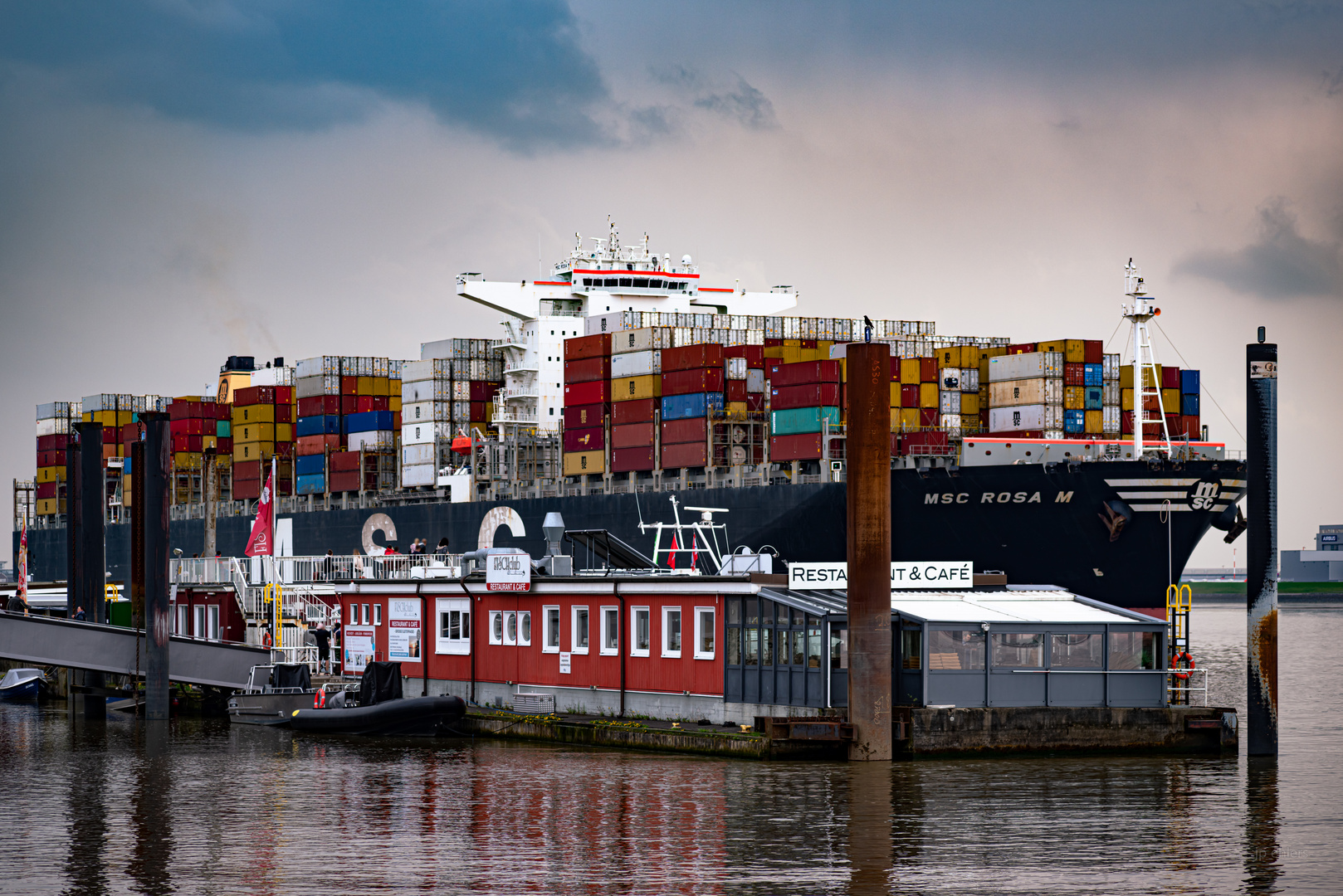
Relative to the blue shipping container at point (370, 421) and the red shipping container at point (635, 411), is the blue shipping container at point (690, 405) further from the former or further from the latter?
the blue shipping container at point (370, 421)

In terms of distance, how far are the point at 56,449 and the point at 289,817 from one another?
319 feet

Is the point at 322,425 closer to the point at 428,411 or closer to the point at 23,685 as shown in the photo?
the point at 428,411

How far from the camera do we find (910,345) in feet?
242

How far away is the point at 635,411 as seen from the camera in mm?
71625

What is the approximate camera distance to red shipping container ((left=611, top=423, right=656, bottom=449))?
70.6m

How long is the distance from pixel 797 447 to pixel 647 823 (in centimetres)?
3988

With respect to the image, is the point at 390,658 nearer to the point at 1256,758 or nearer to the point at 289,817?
the point at 289,817

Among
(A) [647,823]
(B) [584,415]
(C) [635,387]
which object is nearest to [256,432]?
(B) [584,415]

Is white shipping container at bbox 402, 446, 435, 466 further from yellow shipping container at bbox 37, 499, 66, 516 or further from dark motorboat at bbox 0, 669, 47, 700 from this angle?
yellow shipping container at bbox 37, 499, 66, 516

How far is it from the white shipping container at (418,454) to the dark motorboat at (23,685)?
31.8 m

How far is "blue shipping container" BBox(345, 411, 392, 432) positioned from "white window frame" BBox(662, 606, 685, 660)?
59.4 meters

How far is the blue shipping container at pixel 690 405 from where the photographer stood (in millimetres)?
67875

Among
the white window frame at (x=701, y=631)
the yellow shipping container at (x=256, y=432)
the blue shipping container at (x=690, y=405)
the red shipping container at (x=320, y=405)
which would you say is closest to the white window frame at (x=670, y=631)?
the white window frame at (x=701, y=631)

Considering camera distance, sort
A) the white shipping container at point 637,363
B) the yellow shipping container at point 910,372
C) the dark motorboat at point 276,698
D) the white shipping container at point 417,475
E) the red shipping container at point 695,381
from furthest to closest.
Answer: the white shipping container at point 417,475 < the white shipping container at point 637,363 < the red shipping container at point 695,381 < the yellow shipping container at point 910,372 < the dark motorboat at point 276,698
